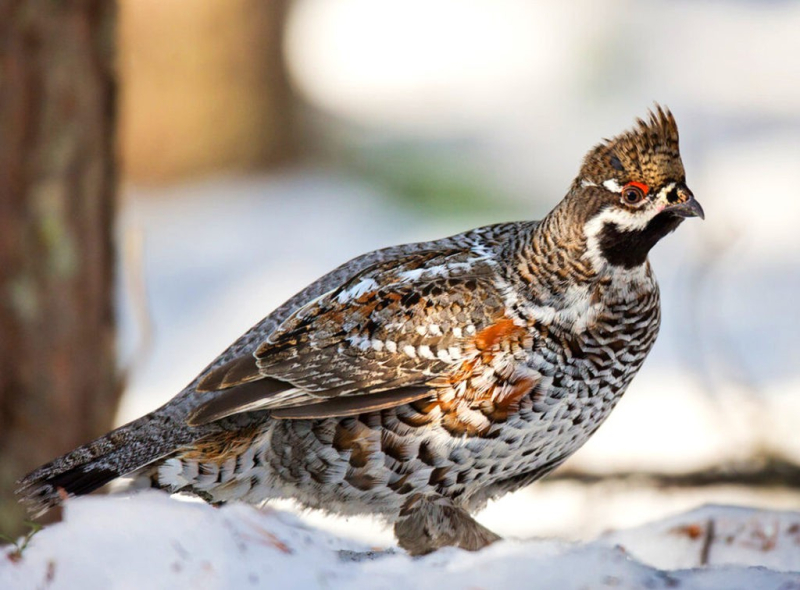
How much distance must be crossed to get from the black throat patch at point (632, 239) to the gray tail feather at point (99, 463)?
1454 millimetres

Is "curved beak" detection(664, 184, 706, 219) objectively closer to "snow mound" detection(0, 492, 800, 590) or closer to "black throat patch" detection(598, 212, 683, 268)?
"black throat patch" detection(598, 212, 683, 268)

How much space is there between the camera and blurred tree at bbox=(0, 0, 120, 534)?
13.6ft

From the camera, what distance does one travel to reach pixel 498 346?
3.04 m

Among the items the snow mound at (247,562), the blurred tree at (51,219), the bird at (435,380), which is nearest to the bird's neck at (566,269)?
the bird at (435,380)

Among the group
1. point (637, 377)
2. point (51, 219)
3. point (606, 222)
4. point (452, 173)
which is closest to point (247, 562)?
point (606, 222)

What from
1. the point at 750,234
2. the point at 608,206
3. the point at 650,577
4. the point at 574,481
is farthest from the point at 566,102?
the point at 650,577

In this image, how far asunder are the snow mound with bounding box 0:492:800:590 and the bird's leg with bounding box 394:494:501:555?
0.53 metres

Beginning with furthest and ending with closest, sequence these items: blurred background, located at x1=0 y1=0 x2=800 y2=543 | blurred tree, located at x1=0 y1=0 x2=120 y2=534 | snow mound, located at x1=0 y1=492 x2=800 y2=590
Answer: blurred background, located at x1=0 y1=0 x2=800 y2=543 → blurred tree, located at x1=0 y1=0 x2=120 y2=534 → snow mound, located at x1=0 y1=492 x2=800 y2=590

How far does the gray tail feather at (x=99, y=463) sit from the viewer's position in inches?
119

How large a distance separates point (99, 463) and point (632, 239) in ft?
5.93

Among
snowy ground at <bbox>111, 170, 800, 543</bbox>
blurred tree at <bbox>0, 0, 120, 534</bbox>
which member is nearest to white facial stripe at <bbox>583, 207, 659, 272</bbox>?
snowy ground at <bbox>111, 170, 800, 543</bbox>

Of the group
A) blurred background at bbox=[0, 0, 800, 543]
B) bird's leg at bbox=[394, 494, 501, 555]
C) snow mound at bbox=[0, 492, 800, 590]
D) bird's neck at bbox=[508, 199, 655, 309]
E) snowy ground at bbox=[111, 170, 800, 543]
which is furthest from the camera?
snowy ground at bbox=[111, 170, 800, 543]

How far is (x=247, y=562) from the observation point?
83.6 inches

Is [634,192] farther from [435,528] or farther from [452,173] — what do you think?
[452,173]
